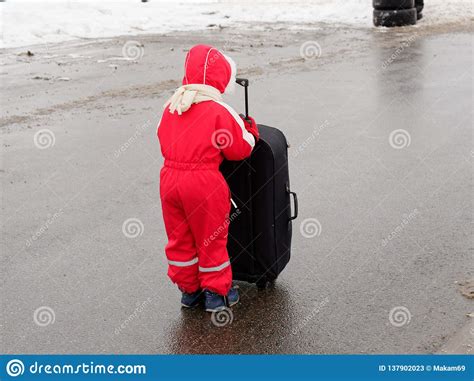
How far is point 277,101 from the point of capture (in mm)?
10750

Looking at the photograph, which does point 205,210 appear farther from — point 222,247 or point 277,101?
point 277,101

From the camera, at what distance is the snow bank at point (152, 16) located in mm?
18719

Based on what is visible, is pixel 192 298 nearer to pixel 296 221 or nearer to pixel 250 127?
pixel 250 127

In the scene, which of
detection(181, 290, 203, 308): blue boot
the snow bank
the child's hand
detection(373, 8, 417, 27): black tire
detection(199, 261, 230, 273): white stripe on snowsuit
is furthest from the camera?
the snow bank

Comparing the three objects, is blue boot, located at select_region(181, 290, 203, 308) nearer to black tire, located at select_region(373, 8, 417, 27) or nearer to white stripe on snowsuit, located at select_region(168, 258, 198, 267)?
white stripe on snowsuit, located at select_region(168, 258, 198, 267)

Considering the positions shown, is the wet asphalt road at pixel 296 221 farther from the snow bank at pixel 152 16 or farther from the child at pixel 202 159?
the snow bank at pixel 152 16

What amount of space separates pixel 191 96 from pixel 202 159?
0.35m

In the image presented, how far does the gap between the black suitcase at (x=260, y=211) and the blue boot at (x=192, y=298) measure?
29 centimetres

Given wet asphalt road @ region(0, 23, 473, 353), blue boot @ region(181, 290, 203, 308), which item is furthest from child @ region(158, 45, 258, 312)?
wet asphalt road @ region(0, 23, 473, 353)

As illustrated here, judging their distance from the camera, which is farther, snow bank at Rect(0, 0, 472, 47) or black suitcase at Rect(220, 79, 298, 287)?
snow bank at Rect(0, 0, 472, 47)

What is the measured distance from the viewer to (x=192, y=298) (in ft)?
16.3

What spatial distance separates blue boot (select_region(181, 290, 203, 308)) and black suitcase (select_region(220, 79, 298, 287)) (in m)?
0.29

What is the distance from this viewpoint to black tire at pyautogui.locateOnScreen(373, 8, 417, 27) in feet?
58.0

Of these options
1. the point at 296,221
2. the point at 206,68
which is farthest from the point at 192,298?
the point at 296,221
